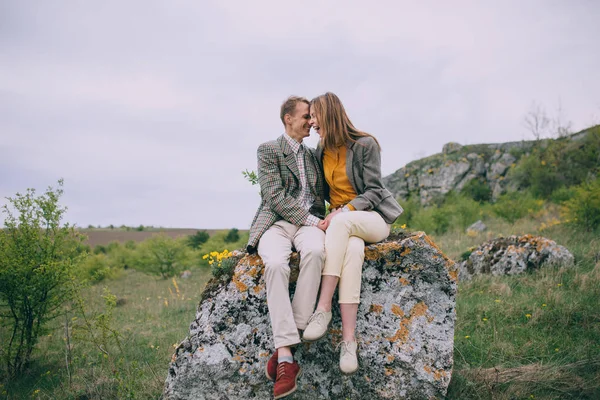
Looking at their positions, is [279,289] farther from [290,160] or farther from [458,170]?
[458,170]

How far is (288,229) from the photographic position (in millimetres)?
3914

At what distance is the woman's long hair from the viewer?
4074mm

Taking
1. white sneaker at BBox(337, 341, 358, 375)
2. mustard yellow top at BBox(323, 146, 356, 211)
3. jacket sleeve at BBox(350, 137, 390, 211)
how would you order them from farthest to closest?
1. mustard yellow top at BBox(323, 146, 356, 211)
2. jacket sleeve at BBox(350, 137, 390, 211)
3. white sneaker at BBox(337, 341, 358, 375)

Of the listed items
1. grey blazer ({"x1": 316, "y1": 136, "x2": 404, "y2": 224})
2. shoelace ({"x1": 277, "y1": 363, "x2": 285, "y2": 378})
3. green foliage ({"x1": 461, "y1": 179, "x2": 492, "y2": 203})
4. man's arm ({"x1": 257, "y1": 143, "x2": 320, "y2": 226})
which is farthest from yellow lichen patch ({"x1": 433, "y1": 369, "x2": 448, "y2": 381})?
green foliage ({"x1": 461, "y1": 179, "x2": 492, "y2": 203})

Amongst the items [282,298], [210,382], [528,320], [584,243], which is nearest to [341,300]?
[282,298]

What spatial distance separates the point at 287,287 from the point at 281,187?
1131mm

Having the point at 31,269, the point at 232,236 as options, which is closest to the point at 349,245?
the point at 31,269

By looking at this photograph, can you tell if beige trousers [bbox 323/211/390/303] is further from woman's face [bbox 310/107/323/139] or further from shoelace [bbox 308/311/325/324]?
woman's face [bbox 310/107/323/139]

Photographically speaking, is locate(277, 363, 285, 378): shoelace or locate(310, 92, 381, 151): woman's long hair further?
locate(310, 92, 381, 151): woman's long hair

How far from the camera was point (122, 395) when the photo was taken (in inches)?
157

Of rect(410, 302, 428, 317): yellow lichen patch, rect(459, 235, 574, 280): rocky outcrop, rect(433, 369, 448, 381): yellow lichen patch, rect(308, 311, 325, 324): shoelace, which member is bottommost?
rect(433, 369, 448, 381): yellow lichen patch

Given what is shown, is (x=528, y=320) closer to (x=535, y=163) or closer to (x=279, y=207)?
(x=279, y=207)

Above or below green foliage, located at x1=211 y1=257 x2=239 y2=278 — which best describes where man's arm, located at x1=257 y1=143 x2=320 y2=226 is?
above

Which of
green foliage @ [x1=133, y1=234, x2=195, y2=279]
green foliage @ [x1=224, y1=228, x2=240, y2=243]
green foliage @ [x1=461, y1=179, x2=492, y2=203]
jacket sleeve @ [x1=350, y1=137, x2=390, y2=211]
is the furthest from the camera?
green foliage @ [x1=461, y1=179, x2=492, y2=203]
